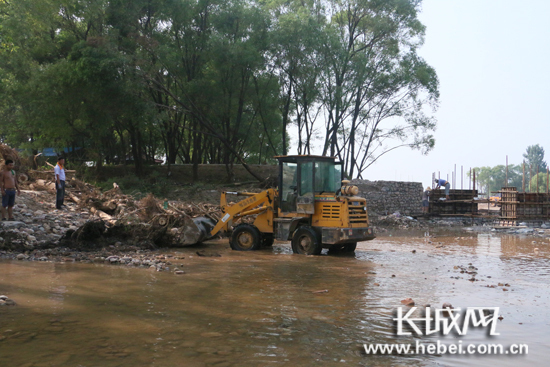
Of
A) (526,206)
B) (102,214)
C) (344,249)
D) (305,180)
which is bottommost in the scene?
(344,249)

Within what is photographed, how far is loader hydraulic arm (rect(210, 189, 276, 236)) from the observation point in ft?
A: 43.0

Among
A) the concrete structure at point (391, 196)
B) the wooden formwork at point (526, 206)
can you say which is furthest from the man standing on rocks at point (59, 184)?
the wooden formwork at point (526, 206)

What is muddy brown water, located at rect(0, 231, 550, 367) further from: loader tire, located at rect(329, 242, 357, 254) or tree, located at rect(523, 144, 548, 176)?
tree, located at rect(523, 144, 548, 176)

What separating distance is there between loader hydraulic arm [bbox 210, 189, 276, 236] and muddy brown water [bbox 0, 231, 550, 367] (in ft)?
7.38

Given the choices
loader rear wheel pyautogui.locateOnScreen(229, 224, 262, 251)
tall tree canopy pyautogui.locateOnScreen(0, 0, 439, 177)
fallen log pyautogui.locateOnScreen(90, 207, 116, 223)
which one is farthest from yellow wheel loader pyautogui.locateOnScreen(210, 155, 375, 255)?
tall tree canopy pyautogui.locateOnScreen(0, 0, 439, 177)

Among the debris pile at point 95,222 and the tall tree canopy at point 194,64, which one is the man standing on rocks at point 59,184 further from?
the tall tree canopy at point 194,64

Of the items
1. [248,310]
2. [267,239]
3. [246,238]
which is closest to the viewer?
[248,310]

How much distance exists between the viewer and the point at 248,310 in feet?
20.7

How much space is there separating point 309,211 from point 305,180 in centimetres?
81

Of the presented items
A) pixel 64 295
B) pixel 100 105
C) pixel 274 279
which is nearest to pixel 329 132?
pixel 100 105

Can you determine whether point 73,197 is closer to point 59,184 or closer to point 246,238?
point 59,184

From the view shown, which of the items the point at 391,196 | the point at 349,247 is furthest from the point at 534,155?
the point at 349,247

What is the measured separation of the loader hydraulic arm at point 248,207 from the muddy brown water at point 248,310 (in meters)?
2.25

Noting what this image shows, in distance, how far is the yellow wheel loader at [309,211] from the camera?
471 inches
